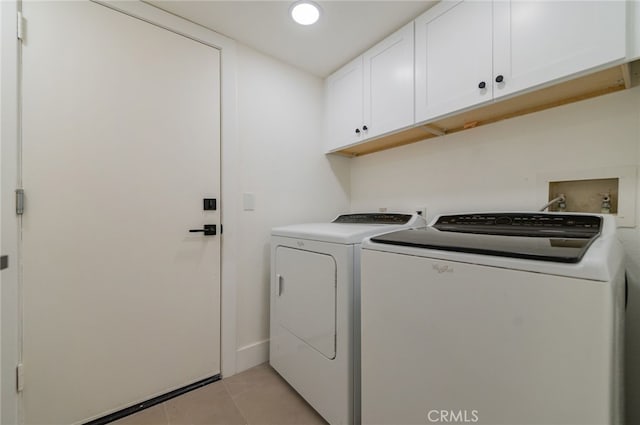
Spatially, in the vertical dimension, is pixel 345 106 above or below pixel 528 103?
above

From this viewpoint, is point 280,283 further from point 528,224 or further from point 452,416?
point 528,224

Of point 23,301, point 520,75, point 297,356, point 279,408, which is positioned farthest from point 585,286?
point 23,301

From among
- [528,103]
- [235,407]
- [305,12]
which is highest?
[305,12]

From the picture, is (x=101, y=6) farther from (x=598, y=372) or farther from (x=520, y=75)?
(x=598, y=372)

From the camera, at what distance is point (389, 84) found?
1629mm

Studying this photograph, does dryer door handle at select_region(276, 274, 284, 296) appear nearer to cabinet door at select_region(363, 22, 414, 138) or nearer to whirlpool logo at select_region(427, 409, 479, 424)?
whirlpool logo at select_region(427, 409, 479, 424)

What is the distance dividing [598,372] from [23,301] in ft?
6.86

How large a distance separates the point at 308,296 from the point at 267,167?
1039 millimetres

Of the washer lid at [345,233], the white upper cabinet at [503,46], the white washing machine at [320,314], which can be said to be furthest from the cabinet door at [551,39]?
the white washing machine at [320,314]

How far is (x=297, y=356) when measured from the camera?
1473 millimetres

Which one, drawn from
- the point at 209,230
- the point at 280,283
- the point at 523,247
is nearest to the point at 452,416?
the point at 523,247

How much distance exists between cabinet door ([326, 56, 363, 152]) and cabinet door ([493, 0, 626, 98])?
89 centimetres

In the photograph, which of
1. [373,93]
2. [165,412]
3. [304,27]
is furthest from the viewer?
[373,93]

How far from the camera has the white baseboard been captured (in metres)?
1.75
